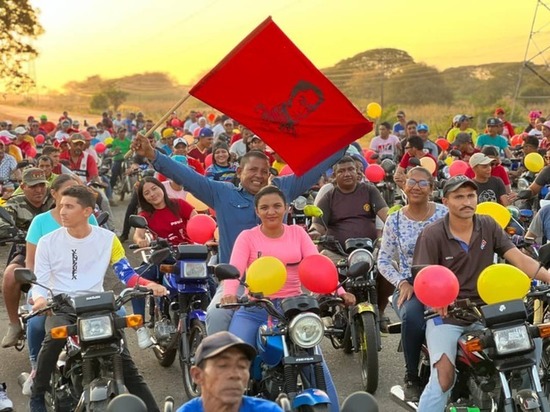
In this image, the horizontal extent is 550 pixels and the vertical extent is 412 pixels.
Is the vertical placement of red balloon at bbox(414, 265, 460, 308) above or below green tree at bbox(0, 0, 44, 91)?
below

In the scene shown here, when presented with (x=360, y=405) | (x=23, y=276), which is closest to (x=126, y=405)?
(x=360, y=405)

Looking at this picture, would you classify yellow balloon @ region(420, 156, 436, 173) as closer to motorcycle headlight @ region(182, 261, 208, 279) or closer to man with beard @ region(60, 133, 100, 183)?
man with beard @ region(60, 133, 100, 183)

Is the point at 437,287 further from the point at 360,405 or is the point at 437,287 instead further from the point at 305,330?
the point at 360,405

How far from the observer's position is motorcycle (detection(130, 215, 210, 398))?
745 cm

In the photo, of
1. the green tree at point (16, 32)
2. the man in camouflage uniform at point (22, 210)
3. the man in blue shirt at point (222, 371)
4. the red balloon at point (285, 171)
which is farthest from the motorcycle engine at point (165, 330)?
the green tree at point (16, 32)

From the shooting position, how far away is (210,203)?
7.70 m

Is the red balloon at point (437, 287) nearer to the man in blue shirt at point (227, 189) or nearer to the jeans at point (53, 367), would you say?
the jeans at point (53, 367)

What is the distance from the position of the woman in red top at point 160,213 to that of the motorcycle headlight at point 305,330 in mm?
3542

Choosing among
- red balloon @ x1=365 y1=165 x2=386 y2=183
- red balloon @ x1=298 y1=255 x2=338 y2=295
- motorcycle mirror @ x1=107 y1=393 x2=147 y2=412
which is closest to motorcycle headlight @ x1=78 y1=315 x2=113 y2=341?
red balloon @ x1=298 y1=255 x2=338 y2=295

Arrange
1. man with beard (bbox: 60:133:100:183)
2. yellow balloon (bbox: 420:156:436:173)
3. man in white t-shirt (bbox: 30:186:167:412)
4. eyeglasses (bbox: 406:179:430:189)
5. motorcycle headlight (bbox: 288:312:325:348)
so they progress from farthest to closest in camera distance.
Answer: man with beard (bbox: 60:133:100:183)
yellow balloon (bbox: 420:156:436:173)
eyeglasses (bbox: 406:179:430:189)
man in white t-shirt (bbox: 30:186:167:412)
motorcycle headlight (bbox: 288:312:325:348)

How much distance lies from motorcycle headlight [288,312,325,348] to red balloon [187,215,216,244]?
114 inches

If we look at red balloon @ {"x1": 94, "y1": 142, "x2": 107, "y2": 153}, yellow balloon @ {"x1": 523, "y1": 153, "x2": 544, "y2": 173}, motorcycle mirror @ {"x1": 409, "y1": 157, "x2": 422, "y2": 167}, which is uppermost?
red balloon @ {"x1": 94, "y1": 142, "x2": 107, "y2": 153}

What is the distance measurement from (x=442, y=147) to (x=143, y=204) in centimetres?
1162

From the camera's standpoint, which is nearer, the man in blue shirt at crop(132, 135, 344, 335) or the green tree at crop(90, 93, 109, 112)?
the man in blue shirt at crop(132, 135, 344, 335)
